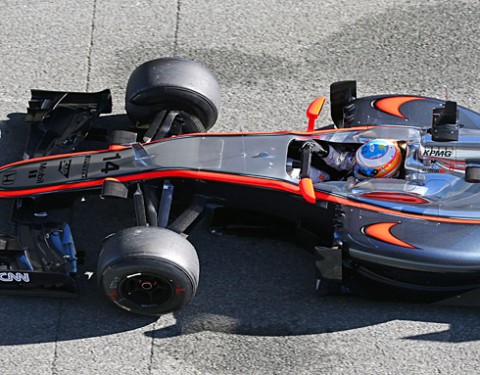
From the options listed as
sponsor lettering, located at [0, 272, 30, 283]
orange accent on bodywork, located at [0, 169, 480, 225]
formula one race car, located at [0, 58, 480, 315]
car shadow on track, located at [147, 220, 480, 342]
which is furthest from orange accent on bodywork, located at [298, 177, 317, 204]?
sponsor lettering, located at [0, 272, 30, 283]

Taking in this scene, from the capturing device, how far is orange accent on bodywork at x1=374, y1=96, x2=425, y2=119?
8.20 m

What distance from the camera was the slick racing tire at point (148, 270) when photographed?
726cm

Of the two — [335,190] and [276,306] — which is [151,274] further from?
[335,190]

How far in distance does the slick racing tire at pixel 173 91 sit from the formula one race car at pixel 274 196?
0.05ft

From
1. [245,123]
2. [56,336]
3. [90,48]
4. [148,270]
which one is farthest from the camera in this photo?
[90,48]

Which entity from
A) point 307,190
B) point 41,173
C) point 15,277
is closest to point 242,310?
point 307,190

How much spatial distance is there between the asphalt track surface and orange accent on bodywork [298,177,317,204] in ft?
3.00

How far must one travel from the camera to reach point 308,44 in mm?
9758

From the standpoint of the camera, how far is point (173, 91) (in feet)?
27.0

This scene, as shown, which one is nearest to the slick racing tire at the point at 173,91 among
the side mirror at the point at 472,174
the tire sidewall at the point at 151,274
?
the tire sidewall at the point at 151,274

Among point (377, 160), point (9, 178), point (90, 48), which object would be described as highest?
point (90, 48)

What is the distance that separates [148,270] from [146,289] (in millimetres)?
334

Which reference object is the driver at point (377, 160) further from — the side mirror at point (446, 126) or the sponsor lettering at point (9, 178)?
the sponsor lettering at point (9, 178)

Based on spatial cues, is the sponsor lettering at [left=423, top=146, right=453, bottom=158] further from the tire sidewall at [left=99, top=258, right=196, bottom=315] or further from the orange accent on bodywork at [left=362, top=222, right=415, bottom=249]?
the tire sidewall at [left=99, top=258, right=196, bottom=315]
